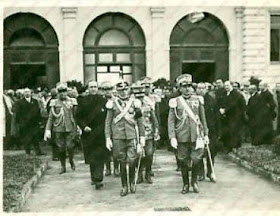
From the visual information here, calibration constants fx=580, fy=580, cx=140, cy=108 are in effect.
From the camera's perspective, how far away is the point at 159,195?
585 centimetres

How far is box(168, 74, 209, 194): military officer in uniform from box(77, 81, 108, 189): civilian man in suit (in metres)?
0.89

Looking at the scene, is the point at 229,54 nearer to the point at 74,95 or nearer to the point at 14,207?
the point at 74,95

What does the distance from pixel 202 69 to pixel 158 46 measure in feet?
3.72

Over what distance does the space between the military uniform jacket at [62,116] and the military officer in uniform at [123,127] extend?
1649 mm

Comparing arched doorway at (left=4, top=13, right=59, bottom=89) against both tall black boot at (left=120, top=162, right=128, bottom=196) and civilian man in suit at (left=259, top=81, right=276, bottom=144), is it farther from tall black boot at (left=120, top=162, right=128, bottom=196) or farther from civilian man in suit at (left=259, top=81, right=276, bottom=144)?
tall black boot at (left=120, top=162, right=128, bottom=196)

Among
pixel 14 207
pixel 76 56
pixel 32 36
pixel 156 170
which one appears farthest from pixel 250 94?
pixel 14 207

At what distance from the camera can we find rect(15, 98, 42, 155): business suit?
857cm

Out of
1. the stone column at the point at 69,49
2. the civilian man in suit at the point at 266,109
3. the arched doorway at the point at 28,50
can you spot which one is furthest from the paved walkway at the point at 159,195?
the arched doorway at the point at 28,50

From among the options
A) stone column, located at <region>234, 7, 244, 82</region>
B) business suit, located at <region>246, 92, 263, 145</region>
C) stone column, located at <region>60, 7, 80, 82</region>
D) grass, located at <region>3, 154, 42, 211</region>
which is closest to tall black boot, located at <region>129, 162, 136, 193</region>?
grass, located at <region>3, 154, 42, 211</region>

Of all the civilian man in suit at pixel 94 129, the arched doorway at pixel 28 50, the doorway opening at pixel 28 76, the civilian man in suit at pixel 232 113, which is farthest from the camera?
the doorway opening at pixel 28 76

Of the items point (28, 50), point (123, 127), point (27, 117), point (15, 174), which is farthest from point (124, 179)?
point (28, 50)

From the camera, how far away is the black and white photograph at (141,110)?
5762 mm

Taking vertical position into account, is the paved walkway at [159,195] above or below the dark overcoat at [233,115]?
below

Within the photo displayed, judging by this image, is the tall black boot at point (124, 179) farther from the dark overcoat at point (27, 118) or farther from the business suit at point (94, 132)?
the dark overcoat at point (27, 118)
